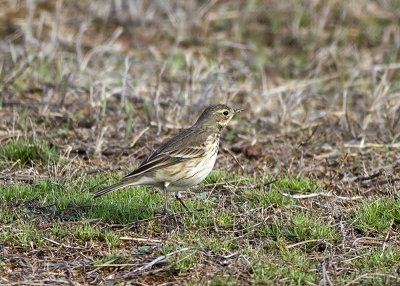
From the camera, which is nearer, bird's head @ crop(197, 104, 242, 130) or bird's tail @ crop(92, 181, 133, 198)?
bird's tail @ crop(92, 181, 133, 198)

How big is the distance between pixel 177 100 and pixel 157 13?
4767mm

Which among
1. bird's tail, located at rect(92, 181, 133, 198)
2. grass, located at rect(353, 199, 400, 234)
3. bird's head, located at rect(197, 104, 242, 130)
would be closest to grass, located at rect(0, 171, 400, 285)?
grass, located at rect(353, 199, 400, 234)

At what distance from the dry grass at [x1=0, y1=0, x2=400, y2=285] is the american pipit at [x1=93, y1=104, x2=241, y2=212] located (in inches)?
10.8

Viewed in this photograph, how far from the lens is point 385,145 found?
9359mm

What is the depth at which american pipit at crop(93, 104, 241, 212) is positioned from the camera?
266 inches

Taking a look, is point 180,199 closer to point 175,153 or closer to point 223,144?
point 175,153

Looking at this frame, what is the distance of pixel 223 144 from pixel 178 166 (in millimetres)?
2759

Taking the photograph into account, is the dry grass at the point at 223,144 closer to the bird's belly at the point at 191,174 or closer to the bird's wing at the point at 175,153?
the bird's belly at the point at 191,174

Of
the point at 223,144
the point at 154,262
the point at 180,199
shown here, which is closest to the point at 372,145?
the point at 223,144

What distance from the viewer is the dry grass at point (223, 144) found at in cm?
607

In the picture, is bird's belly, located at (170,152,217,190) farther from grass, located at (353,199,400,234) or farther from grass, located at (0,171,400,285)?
grass, located at (353,199,400,234)

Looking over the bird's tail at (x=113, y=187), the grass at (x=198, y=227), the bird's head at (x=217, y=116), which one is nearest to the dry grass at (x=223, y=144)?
the grass at (x=198, y=227)

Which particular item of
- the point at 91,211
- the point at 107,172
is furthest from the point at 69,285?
the point at 107,172

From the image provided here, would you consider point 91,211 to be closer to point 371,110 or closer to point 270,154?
point 270,154
